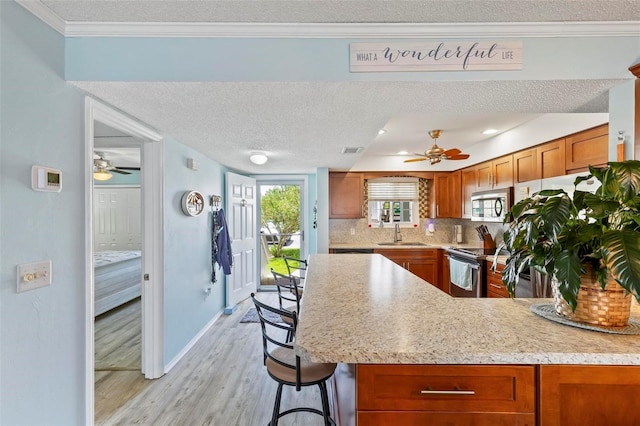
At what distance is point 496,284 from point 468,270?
15.6 inches

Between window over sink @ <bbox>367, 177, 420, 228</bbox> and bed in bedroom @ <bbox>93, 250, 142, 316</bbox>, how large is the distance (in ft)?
12.4

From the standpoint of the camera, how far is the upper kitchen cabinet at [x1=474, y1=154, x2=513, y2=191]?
11.4 feet

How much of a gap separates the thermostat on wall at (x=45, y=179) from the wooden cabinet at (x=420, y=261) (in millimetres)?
3891

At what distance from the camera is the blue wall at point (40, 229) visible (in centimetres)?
127

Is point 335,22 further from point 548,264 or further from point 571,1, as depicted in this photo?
point 548,264

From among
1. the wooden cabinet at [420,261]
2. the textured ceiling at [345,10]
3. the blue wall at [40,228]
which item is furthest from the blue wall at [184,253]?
the wooden cabinet at [420,261]

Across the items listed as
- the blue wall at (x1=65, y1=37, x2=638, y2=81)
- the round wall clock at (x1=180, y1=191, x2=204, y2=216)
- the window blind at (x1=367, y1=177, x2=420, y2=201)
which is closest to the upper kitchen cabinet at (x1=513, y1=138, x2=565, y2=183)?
the blue wall at (x1=65, y1=37, x2=638, y2=81)

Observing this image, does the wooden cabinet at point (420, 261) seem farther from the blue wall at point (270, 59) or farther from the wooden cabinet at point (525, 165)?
the blue wall at point (270, 59)

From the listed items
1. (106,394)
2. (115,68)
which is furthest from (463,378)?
(106,394)

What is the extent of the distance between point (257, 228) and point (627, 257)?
4706 mm

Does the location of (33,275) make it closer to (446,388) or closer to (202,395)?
(202,395)

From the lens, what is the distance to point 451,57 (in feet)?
5.07

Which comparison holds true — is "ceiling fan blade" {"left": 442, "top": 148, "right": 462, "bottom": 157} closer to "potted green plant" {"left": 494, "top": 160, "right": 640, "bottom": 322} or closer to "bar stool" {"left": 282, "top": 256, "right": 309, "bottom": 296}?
"bar stool" {"left": 282, "top": 256, "right": 309, "bottom": 296}

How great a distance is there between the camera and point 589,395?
0.99 metres
